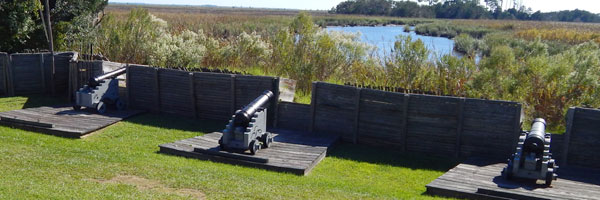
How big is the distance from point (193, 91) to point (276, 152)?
3.46m

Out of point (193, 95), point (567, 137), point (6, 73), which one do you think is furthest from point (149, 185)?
point (6, 73)

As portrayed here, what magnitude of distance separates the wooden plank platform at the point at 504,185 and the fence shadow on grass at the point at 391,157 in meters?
0.74

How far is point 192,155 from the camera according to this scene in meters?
10.0

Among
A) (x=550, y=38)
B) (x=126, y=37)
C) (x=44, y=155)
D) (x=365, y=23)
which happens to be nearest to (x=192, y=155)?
(x=44, y=155)

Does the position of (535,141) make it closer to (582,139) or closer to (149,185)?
(582,139)

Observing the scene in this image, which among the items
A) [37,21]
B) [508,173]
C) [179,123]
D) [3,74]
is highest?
[37,21]

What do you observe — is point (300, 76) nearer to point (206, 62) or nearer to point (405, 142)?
point (206, 62)

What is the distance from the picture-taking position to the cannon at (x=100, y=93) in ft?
42.5

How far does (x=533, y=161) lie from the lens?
8.51m

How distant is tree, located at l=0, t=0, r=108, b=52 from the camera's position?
1620cm

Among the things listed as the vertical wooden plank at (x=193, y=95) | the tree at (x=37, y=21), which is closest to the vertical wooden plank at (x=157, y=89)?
the vertical wooden plank at (x=193, y=95)

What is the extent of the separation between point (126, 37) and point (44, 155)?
34.8ft

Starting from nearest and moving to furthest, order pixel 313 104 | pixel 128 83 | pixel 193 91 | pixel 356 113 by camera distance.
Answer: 1. pixel 356 113
2. pixel 313 104
3. pixel 193 91
4. pixel 128 83

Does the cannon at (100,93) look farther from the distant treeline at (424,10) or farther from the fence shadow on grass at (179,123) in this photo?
the distant treeline at (424,10)
